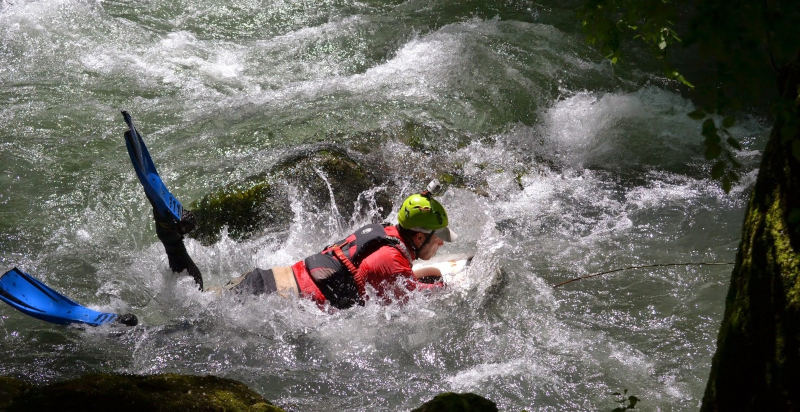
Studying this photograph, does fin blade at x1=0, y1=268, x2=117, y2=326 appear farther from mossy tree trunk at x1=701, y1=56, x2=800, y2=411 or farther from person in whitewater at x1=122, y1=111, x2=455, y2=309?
mossy tree trunk at x1=701, y1=56, x2=800, y2=411

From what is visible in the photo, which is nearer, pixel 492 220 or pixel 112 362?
pixel 112 362

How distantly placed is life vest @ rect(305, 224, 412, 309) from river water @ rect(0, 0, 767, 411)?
0.14m

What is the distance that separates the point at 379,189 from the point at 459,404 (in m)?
4.21

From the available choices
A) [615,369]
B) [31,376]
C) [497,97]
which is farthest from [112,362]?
[497,97]

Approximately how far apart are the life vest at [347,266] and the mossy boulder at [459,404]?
204 cm

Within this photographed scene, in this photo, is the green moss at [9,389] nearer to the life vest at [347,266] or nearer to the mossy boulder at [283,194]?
the life vest at [347,266]

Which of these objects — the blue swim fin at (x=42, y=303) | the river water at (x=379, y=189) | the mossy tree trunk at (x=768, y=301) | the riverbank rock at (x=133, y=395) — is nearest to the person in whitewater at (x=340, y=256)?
the river water at (x=379, y=189)

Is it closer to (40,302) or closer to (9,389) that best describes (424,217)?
(40,302)

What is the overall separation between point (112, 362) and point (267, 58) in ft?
19.5

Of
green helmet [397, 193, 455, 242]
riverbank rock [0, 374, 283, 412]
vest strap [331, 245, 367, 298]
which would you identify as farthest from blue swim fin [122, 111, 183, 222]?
riverbank rock [0, 374, 283, 412]

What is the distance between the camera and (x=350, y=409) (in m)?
4.48

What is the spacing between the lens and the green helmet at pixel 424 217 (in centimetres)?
535

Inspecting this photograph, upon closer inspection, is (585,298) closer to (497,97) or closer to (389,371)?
(389,371)

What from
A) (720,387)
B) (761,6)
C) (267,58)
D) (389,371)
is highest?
(761,6)
